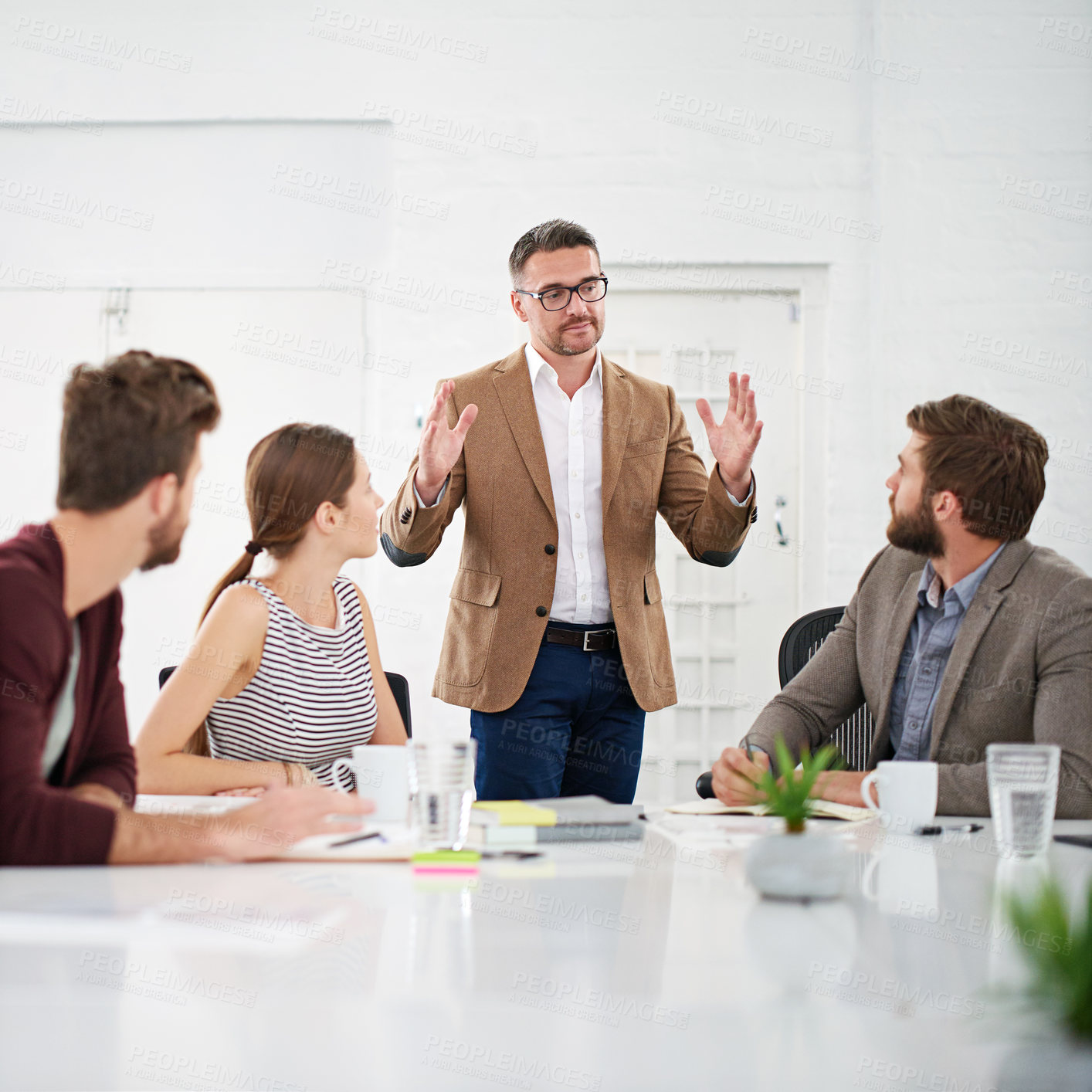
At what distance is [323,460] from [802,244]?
8.97ft

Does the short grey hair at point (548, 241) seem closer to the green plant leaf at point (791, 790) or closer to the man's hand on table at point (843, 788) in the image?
the man's hand on table at point (843, 788)

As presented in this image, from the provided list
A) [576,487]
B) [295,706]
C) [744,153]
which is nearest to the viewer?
[295,706]

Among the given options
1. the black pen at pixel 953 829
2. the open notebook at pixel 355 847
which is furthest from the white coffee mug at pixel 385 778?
the black pen at pixel 953 829

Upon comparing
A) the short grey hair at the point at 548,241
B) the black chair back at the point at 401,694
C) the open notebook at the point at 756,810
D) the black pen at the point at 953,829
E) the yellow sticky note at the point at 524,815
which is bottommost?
the open notebook at the point at 756,810

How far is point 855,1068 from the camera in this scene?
2.30 ft

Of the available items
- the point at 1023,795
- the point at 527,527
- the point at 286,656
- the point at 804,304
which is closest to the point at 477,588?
the point at 527,527

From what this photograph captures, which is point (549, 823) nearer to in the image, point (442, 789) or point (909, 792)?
point (442, 789)

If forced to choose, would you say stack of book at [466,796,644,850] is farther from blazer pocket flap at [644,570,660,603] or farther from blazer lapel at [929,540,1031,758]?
blazer pocket flap at [644,570,660,603]

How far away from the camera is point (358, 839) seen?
1.29 m

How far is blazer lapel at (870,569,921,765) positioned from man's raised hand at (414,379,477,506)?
926 mm

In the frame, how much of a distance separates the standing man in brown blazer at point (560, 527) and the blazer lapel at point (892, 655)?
47 centimetres

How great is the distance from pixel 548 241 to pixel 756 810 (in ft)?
4.76

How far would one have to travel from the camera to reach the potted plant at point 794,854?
1.04 meters

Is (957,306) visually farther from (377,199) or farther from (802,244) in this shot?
(377,199)
